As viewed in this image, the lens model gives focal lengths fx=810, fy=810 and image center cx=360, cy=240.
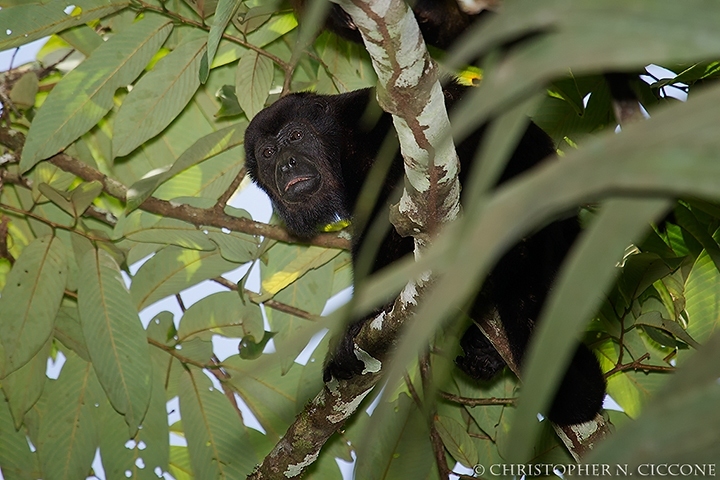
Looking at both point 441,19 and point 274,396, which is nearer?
point 441,19

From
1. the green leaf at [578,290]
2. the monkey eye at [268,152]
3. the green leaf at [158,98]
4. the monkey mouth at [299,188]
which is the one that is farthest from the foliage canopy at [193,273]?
the green leaf at [578,290]

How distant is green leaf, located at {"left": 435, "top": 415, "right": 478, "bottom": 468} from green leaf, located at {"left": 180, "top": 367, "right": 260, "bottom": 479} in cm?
89

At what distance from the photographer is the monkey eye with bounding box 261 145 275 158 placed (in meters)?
4.19

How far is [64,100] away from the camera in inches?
141

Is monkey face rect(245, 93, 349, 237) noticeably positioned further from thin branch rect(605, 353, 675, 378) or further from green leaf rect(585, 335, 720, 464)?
green leaf rect(585, 335, 720, 464)

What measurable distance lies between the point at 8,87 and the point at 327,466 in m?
2.72

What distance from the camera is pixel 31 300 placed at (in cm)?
362

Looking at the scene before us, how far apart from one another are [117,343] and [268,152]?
1.26m

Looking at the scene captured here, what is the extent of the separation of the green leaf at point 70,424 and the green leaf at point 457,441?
1628 millimetres

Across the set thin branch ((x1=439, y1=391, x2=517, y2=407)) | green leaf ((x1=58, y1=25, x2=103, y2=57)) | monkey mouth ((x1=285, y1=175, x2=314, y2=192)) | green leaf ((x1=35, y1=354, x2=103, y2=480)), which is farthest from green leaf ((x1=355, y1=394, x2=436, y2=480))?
green leaf ((x1=58, y1=25, x2=103, y2=57))

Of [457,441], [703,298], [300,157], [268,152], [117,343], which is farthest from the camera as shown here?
[268,152]

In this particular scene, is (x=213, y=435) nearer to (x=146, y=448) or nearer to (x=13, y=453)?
(x=146, y=448)

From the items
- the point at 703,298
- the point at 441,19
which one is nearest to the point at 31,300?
the point at 441,19

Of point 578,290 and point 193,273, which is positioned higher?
point 193,273
